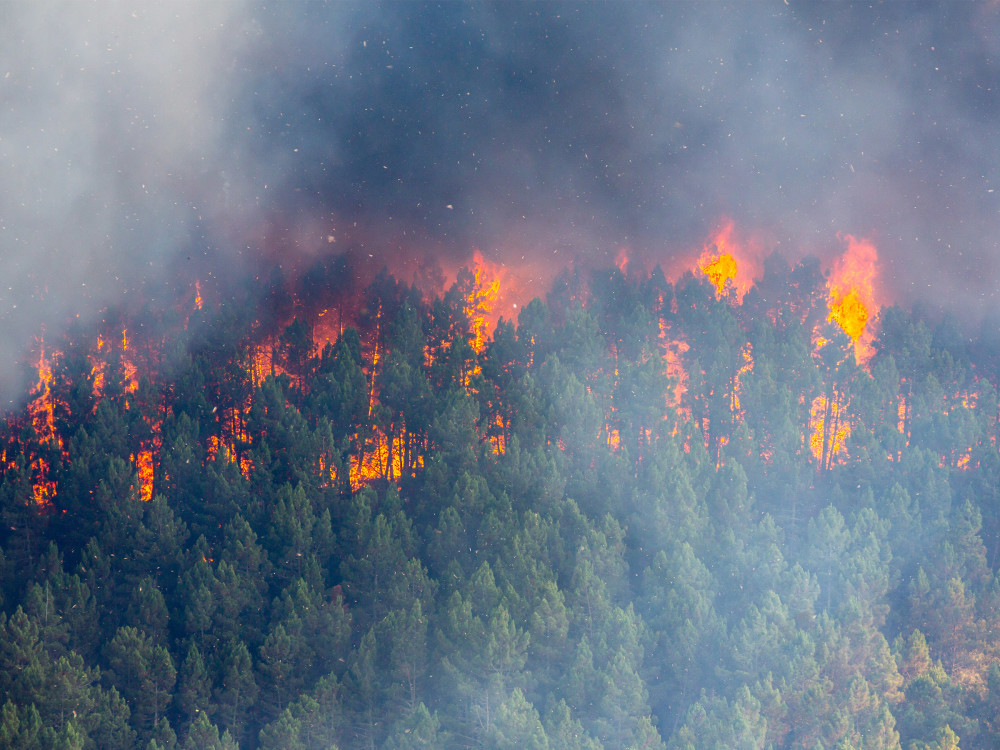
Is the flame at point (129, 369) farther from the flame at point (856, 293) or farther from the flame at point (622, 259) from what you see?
the flame at point (856, 293)

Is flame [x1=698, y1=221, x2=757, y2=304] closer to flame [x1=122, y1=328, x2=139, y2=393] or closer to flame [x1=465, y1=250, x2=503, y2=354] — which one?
flame [x1=465, y1=250, x2=503, y2=354]

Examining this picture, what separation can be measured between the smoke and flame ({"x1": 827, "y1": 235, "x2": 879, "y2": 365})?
2.12 feet

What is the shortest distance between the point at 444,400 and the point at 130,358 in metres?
8.74

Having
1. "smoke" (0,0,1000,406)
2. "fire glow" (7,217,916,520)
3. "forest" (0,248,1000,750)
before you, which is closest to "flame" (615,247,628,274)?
"fire glow" (7,217,916,520)

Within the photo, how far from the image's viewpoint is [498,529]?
88.9ft

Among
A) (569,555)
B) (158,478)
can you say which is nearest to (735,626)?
(569,555)

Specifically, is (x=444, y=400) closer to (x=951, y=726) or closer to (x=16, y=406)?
(x=16, y=406)

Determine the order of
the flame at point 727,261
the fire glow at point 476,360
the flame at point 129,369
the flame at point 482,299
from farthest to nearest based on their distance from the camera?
the flame at point 727,261 → the flame at point 482,299 → the flame at point 129,369 → the fire glow at point 476,360

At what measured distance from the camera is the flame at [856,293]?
126ft

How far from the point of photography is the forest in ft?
78.2

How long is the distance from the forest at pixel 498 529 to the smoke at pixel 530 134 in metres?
3.42

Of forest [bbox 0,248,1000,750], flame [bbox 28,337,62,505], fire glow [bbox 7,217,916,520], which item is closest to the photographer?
forest [bbox 0,248,1000,750]

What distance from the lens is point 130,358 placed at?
30.8 meters

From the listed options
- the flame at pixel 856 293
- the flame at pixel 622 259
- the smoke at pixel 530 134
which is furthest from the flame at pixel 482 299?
the flame at pixel 856 293
